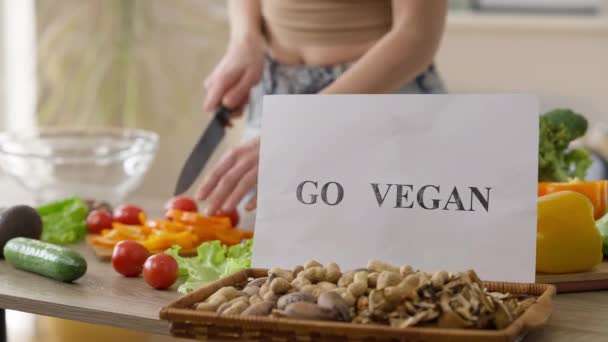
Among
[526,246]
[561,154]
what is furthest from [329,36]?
[526,246]

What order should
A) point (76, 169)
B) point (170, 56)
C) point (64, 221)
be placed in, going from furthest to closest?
point (170, 56) < point (76, 169) < point (64, 221)

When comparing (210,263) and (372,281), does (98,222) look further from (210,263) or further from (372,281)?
(372,281)

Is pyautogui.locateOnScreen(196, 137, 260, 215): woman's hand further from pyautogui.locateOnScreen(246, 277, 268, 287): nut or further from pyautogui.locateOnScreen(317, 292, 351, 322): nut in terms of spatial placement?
pyautogui.locateOnScreen(317, 292, 351, 322): nut

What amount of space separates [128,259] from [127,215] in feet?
1.37

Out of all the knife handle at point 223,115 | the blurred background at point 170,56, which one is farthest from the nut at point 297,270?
the blurred background at point 170,56

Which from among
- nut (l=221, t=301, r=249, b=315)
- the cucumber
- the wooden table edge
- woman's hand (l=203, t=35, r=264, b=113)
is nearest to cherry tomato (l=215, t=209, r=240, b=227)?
woman's hand (l=203, t=35, r=264, b=113)

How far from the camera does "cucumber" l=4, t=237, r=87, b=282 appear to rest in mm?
1365

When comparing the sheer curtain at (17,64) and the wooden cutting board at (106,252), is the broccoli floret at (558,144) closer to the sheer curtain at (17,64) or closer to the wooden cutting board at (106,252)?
the wooden cutting board at (106,252)

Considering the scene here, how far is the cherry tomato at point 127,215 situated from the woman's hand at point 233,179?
9.3 inches

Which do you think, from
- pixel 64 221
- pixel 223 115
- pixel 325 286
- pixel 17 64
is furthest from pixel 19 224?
pixel 17 64

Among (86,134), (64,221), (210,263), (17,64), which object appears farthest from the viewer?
(17,64)

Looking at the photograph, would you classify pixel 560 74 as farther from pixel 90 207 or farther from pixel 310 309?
pixel 310 309

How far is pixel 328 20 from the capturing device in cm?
212

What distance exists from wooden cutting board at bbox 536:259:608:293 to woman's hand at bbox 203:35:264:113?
865 millimetres
